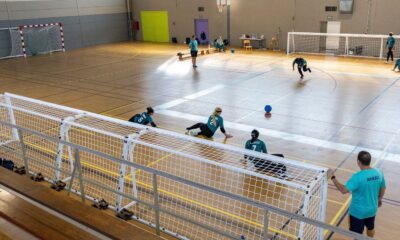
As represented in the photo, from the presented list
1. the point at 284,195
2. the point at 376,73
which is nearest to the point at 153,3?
the point at 376,73

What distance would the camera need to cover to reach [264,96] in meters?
17.4

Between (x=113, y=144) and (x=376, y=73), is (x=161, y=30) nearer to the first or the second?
(x=376, y=73)

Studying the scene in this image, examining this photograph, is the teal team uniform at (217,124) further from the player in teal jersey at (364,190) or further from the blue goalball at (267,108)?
the player in teal jersey at (364,190)

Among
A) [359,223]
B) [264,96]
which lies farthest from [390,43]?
[359,223]

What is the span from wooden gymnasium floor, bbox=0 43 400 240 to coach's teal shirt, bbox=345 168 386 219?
1652mm

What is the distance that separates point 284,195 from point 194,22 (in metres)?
28.7

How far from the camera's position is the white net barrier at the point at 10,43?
3062 centimetres

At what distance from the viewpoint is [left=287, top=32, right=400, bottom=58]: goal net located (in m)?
25.5

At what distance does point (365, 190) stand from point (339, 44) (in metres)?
23.6

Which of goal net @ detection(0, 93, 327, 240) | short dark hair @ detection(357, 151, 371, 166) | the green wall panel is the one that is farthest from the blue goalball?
the green wall panel

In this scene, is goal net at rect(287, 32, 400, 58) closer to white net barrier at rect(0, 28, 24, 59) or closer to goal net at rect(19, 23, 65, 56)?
goal net at rect(19, 23, 65, 56)

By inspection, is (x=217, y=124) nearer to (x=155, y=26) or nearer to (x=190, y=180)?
(x=190, y=180)

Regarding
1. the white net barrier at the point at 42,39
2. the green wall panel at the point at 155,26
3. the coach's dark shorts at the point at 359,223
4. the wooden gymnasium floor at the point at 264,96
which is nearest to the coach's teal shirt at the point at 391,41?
the wooden gymnasium floor at the point at 264,96

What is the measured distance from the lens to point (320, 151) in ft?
37.4
